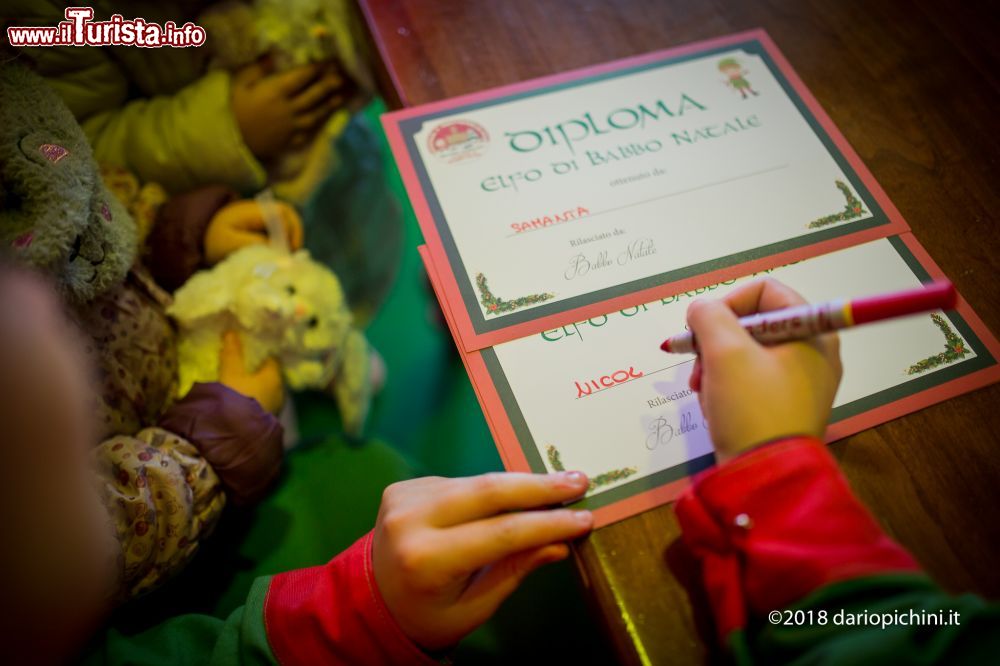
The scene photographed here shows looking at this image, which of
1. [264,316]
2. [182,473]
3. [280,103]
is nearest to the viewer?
[182,473]

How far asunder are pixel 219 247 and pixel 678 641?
734 mm

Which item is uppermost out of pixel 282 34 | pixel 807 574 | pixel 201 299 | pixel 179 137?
pixel 282 34

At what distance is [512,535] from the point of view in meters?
0.49

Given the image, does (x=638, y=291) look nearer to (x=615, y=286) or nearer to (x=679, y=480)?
(x=615, y=286)

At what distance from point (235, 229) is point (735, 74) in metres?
0.67

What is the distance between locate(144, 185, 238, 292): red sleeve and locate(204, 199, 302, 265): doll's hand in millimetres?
12

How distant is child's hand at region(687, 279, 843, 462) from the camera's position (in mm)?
465

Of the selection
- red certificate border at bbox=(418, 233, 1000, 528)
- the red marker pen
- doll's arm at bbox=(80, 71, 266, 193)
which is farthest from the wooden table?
doll's arm at bbox=(80, 71, 266, 193)

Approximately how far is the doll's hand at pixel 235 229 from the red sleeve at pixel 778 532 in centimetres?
68

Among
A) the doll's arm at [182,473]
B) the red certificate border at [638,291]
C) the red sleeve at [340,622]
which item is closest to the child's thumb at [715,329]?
the red certificate border at [638,291]

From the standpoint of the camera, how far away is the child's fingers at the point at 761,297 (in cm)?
52

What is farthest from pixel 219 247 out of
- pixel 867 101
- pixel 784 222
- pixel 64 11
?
pixel 867 101

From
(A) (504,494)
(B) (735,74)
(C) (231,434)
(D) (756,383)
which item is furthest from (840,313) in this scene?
(C) (231,434)

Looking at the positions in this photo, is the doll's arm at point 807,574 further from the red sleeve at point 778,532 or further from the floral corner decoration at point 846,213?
the floral corner decoration at point 846,213
